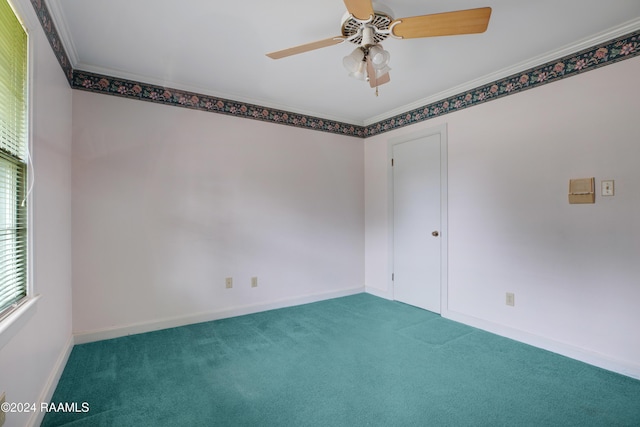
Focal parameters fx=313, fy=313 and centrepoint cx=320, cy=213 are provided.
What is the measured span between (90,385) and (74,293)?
3.16 feet

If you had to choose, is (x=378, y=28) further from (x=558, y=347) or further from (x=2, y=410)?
(x=558, y=347)

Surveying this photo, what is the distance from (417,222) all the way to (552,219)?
1404 mm

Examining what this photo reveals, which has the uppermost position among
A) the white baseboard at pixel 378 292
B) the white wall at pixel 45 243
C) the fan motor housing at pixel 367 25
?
the fan motor housing at pixel 367 25

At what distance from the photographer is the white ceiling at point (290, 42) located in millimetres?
2020

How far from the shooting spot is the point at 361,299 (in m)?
4.17

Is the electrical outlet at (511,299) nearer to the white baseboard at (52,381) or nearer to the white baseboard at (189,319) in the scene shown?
the white baseboard at (189,319)

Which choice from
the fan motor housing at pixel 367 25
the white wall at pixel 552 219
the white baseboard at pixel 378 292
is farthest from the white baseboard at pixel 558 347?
the fan motor housing at pixel 367 25

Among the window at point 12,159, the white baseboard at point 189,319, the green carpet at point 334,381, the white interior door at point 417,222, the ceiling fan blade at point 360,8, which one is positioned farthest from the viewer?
the white interior door at point 417,222

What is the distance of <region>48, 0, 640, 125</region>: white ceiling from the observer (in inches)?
79.5

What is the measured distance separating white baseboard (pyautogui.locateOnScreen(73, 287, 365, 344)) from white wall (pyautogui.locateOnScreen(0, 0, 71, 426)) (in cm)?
24

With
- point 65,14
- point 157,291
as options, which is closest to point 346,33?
point 65,14

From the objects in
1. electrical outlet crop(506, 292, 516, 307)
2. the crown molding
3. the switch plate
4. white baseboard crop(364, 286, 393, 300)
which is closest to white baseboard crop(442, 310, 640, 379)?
electrical outlet crop(506, 292, 516, 307)

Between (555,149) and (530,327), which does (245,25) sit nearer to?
(555,149)

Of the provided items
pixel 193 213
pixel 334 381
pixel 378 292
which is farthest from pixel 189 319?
pixel 378 292
